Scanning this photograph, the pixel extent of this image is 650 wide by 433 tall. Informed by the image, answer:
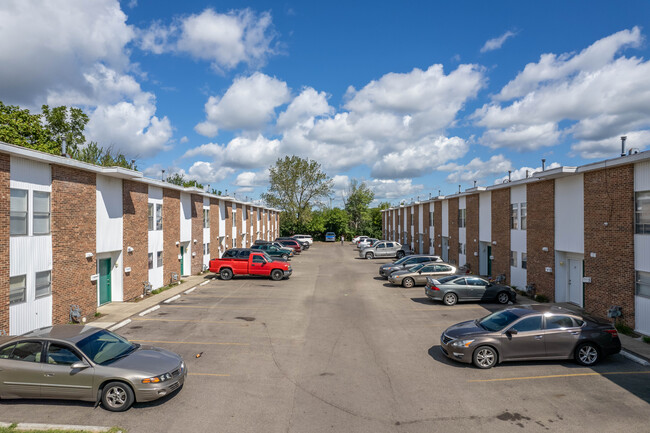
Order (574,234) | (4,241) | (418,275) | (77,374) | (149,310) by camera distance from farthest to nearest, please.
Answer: (418,275) → (149,310) → (574,234) → (4,241) → (77,374)

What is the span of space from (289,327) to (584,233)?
12.3 m

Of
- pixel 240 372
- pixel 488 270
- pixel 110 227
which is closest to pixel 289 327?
pixel 240 372

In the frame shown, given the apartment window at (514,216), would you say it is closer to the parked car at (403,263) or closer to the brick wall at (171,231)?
the parked car at (403,263)

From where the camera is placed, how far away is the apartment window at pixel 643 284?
13068 millimetres

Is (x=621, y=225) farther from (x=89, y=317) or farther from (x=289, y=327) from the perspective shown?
(x=89, y=317)

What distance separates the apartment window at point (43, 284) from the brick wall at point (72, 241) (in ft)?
0.39

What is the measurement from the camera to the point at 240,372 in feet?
32.8

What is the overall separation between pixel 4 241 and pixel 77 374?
20.5 ft

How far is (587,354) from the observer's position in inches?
414

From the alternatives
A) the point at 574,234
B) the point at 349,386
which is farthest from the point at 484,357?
the point at 574,234

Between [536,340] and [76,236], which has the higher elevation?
[76,236]

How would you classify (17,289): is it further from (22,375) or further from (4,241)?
(22,375)

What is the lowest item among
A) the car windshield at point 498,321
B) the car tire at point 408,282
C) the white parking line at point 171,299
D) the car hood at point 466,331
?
the white parking line at point 171,299

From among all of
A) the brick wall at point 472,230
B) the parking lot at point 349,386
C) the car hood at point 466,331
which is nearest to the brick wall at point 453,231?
the brick wall at point 472,230
